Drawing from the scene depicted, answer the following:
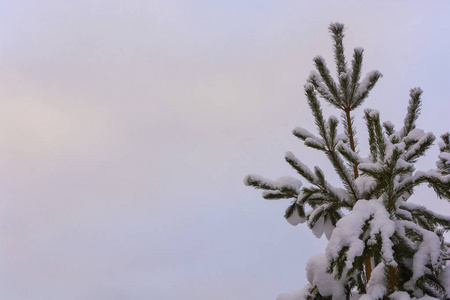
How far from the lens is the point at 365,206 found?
344cm

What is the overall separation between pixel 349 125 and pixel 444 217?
1307mm

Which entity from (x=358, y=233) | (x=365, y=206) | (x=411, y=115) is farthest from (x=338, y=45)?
(x=358, y=233)

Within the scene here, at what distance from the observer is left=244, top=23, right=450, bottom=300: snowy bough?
3.21 metres

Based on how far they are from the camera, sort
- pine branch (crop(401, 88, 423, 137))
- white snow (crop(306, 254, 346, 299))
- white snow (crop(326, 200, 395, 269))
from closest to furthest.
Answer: white snow (crop(326, 200, 395, 269)) < white snow (crop(306, 254, 346, 299)) < pine branch (crop(401, 88, 423, 137))

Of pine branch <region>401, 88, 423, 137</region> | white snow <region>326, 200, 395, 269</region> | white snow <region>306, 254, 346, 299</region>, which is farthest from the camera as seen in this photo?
pine branch <region>401, 88, 423, 137</region>

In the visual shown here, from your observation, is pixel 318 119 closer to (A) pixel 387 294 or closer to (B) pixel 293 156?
(B) pixel 293 156

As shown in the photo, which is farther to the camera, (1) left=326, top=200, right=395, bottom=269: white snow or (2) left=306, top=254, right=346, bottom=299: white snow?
(2) left=306, top=254, right=346, bottom=299: white snow

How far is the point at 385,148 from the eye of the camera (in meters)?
3.30

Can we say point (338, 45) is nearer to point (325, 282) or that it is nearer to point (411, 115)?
point (411, 115)

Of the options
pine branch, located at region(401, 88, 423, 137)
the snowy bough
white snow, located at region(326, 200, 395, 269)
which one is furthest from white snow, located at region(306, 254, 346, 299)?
pine branch, located at region(401, 88, 423, 137)

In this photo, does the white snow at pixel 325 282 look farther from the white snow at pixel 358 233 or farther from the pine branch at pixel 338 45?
the pine branch at pixel 338 45

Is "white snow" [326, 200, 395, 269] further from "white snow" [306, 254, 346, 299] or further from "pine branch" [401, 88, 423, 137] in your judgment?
"pine branch" [401, 88, 423, 137]

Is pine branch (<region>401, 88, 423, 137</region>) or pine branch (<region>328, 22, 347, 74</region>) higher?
pine branch (<region>328, 22, 347, 74</region>)

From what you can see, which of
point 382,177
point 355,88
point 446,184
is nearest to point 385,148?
point 382,177
